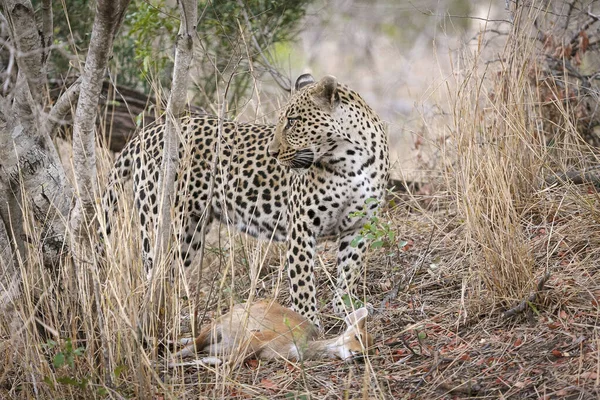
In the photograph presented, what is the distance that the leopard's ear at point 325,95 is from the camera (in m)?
5.21

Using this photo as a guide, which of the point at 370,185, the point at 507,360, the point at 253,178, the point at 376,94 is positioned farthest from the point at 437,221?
the point at 376,94

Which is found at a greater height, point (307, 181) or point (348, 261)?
point (307, 181)

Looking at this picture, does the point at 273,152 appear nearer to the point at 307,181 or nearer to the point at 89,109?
the point at 307,181

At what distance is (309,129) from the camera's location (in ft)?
17.2

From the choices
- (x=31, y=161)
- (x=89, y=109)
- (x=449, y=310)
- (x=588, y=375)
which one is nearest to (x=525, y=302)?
(x=449, y=310)

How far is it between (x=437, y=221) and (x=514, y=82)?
1185 mm

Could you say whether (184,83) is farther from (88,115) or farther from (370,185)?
(370,185)

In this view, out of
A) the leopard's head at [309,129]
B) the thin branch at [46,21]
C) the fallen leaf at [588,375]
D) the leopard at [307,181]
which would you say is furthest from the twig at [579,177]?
the thin branch at [46,21]

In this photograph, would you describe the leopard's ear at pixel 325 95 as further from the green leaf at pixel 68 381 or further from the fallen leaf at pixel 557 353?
the green leaf at pixel 68 381

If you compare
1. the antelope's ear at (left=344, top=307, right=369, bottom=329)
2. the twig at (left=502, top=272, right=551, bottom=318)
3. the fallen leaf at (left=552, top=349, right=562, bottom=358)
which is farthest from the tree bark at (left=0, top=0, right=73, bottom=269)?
the fallen leaf at (left=552, top=349, right=562, bottom=358)

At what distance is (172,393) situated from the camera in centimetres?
379

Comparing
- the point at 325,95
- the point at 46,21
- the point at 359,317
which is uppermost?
the point at 46,21

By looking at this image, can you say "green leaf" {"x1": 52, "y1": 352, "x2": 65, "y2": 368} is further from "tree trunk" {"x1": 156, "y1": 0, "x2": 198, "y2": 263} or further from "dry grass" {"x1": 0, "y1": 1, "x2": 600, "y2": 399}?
"tree trunk" {"x1": 156, "y1": 0, "x2": 198, "y2": 263}

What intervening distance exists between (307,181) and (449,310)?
1.23 m
